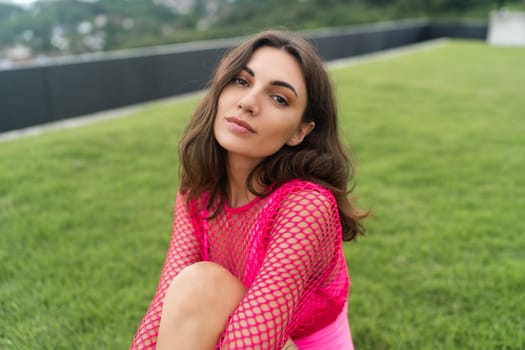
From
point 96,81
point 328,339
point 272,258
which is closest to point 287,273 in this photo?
point 272,258

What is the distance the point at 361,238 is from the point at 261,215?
1.71 metres

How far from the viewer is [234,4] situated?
1763 inches

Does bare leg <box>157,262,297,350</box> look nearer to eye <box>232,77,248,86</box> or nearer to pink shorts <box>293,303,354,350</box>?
pink shorts <box>293,303,354,350</box>

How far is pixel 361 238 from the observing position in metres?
3.23

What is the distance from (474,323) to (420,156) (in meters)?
2.54

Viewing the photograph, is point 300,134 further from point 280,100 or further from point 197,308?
point 197,308

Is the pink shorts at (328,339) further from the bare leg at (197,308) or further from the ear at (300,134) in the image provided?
the ear at (300,134)

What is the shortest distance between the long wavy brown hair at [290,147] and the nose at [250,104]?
133 millimetres

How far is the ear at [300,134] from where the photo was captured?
1.72 metres

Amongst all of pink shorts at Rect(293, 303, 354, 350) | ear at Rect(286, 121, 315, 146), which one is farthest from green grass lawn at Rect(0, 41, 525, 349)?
ear at Rect(286, 121, 315, 146)

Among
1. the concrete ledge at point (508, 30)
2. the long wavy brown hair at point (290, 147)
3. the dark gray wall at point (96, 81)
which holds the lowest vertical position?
the concrete ledge at point (508, 30)

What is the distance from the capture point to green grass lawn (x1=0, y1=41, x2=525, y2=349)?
2.36m

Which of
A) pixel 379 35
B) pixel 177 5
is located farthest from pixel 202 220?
pixel 177 5

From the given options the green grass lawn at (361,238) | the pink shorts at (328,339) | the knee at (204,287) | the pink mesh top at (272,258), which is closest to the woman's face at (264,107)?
the pink mesh top at (272,258)
